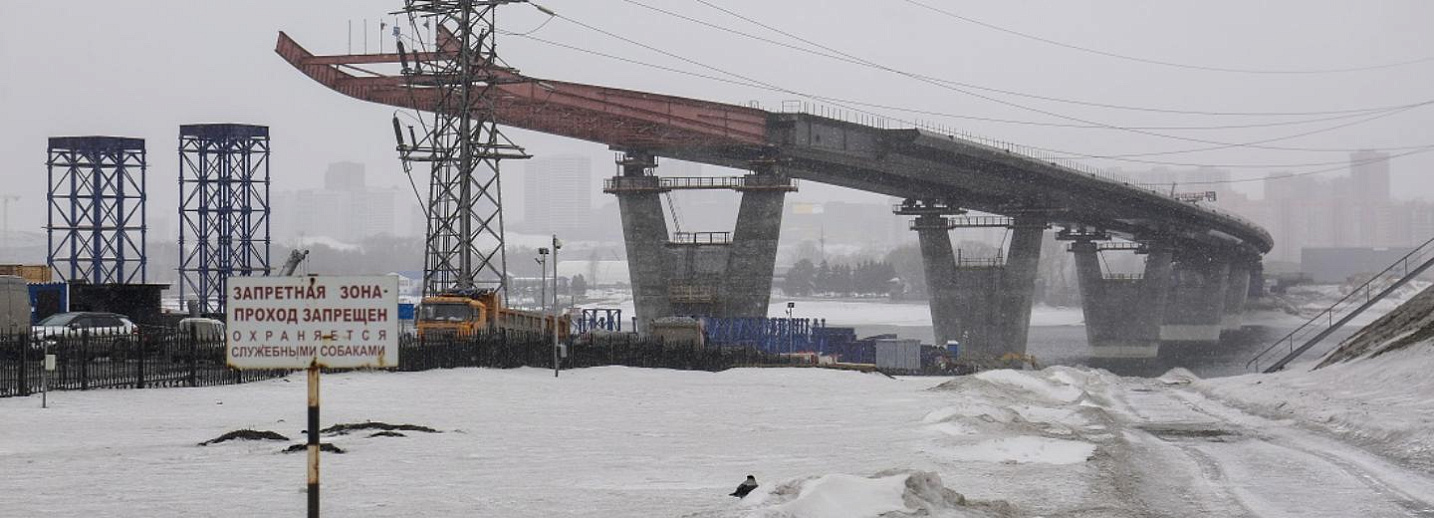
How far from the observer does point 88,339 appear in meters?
36.8

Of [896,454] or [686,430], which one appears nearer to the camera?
[896,454]

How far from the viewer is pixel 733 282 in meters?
97.1

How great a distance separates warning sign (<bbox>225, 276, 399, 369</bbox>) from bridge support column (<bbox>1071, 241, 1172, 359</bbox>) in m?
138

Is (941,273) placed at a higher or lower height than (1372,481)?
higher

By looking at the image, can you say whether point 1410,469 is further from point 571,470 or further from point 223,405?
point 223,405

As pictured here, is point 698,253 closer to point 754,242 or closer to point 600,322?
point 754,242

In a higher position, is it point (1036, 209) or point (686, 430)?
point (1036, 209)

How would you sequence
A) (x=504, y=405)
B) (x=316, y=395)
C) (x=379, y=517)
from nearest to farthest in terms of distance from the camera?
1. (x=316, y=395)
2. (x=379, y=517)
3. (x=504, y=405)

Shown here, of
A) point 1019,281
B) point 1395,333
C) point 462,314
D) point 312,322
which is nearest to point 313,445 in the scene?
point 312,322

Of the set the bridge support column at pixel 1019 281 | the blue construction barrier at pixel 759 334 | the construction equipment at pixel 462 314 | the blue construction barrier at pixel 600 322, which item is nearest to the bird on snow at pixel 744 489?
the construction equipment at pixel 462 314

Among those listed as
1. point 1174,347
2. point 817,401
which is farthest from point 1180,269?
point 817,401

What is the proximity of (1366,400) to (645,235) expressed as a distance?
7007 centimetres

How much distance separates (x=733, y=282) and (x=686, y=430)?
229 feet

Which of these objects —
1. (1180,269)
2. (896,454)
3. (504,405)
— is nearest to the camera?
(896,454)
